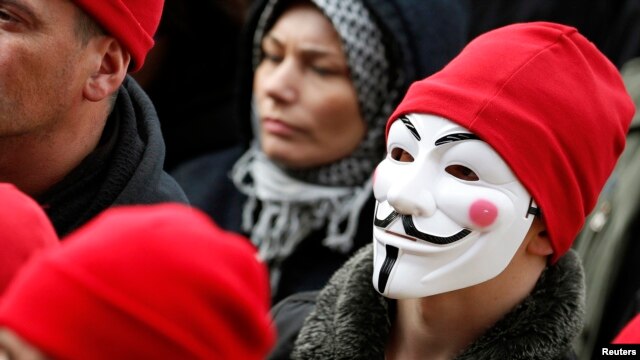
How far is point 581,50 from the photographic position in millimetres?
2891

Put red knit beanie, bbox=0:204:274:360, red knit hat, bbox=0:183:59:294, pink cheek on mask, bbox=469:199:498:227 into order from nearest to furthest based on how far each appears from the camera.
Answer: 1. red knit beanie, bbox=0:204:274:360
2. red knit hat, bbox=0:183:59:294
3. pink cheek on mask, bbox=469:199:498:227

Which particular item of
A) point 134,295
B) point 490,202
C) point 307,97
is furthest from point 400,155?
point 307,97

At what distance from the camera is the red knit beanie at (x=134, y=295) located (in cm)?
173

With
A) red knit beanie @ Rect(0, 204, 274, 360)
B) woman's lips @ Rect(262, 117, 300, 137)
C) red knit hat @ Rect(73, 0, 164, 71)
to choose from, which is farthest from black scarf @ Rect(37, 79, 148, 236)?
woman's lips @ Rect(262, 117, 300, 137)

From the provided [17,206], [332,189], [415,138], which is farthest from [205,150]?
[17,206]

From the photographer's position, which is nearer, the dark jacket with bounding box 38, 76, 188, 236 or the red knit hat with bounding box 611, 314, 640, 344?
the red knit hat with bounding box 611, 314, 640, 344

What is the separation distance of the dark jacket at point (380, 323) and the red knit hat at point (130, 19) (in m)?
0.78

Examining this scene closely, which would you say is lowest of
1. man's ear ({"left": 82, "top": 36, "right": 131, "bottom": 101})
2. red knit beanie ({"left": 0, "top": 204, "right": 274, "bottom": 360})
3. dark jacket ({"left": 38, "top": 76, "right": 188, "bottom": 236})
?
dark jacket ({"left": 38, "top": 76, "right": 188, "bottom": 236})

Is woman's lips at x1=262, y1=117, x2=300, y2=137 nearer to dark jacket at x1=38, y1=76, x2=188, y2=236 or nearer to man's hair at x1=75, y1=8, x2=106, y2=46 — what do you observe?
dark jacket at x1=38, y1=76, x2=188, y2=236

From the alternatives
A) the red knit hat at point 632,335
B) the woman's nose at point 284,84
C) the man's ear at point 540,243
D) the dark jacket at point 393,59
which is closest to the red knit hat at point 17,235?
the man's ear at point 540,243

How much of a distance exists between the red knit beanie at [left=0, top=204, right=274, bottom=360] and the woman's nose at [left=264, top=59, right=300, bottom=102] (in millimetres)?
2495

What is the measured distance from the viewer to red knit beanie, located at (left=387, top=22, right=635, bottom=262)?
108 inches

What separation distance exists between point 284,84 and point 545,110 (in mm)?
1678

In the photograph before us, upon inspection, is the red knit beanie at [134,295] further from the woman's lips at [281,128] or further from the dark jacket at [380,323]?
the woman's lips at [281,128]
